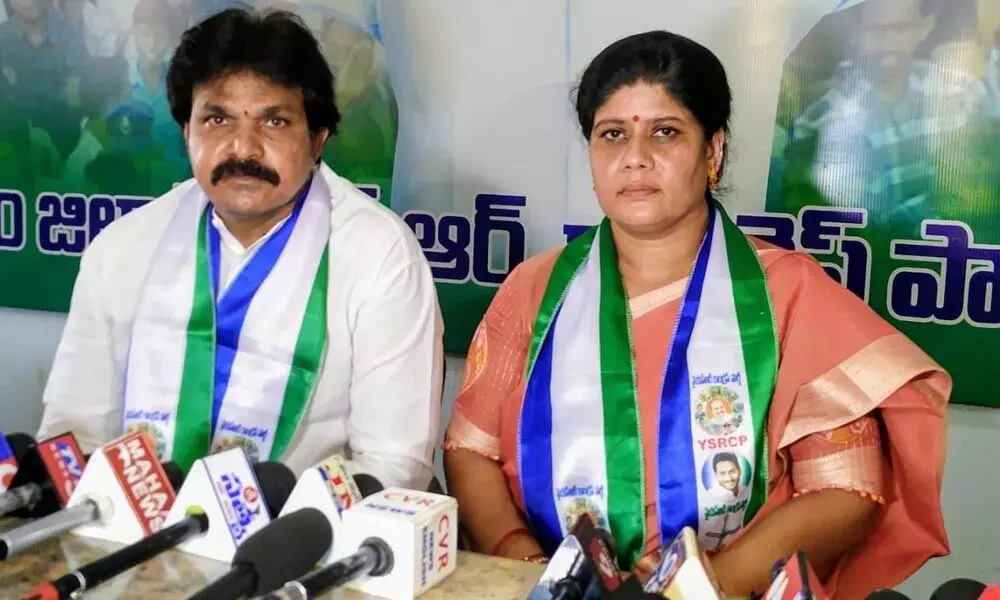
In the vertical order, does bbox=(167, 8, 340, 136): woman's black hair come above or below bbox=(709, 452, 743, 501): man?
above

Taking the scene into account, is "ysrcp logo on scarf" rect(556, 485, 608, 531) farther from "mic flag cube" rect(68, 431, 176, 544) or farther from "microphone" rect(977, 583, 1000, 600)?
"microphone" rect(977, 583, 1000, 600)

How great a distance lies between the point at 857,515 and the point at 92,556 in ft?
2.99

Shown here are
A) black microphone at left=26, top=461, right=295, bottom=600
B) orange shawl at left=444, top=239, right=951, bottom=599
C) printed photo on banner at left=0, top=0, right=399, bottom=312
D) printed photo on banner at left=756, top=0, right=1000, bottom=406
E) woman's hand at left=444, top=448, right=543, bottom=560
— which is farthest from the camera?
printed photo on banner at left=0, top=0, right=399, bottom=312

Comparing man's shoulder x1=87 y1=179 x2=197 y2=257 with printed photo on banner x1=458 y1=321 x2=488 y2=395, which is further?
man's shoulder x1=87 y1=179 x2=197 y2=257

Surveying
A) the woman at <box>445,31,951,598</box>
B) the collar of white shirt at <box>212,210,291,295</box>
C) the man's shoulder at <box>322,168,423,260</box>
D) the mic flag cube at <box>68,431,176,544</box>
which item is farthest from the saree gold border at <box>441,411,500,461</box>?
the mic flag cube at <box>68,431,176,544</box>

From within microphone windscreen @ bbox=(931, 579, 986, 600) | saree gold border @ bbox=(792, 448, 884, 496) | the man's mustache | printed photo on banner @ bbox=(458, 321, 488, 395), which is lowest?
saree gold border @ bbox=(792, 448, 884, 496)

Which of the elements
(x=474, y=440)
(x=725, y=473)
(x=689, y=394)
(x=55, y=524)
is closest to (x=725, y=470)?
(x=725, y=473)

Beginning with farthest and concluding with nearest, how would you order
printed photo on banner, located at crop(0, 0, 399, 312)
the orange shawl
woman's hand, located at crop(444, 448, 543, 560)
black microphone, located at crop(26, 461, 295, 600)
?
printed photo on banner, located at crop(0, 0, 399, 312) < woman's hand, located at crop(444, 448, 543, 560) < the orange shawl < black microphone, located at crop(26, 461, 295, 600)

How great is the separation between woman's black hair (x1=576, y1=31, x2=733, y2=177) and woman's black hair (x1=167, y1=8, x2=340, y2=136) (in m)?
0.44

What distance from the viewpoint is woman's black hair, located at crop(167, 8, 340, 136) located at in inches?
61.9

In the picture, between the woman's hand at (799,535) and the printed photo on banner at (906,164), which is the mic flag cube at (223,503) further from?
the printed photo on banner at (906,164)

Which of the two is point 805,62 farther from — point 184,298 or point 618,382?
point 184,298

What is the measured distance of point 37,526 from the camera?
102 centimetres

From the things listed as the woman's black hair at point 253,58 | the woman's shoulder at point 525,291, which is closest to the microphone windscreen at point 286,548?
the woman's shoulder at point 525,291
